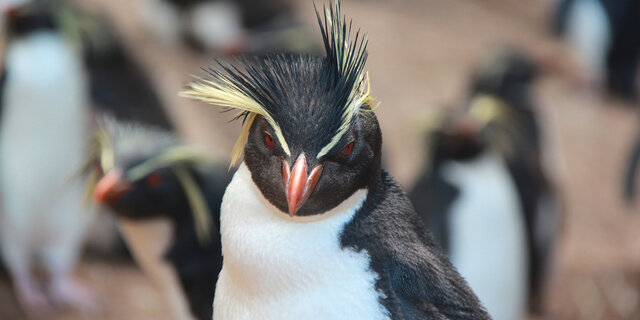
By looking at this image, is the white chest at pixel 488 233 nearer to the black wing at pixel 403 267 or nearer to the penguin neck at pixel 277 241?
the black wing at pixel 403 267

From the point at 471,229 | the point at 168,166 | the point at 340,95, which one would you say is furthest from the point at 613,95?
the point at 340,95

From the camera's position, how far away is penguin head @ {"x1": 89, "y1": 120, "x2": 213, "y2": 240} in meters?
2.91

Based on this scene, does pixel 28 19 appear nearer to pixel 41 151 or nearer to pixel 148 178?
pixel 41 151

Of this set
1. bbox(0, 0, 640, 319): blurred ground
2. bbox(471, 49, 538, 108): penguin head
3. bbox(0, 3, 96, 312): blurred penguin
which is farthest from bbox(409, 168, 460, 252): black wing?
bbox(0, 3, 96, 312): blurred penguin

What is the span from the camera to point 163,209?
116 inches

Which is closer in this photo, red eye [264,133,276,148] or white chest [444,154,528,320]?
red eye [264,133,276,148]

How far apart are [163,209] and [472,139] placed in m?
1.55

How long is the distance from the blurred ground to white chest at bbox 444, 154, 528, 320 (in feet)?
1.99

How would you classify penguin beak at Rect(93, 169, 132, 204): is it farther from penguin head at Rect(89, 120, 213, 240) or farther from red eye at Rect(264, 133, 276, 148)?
red eye at Rect(264, 133, 276, 148)

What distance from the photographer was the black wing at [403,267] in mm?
1751

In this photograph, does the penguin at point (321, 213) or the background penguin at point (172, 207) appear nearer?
the penguin at point (321, 213)

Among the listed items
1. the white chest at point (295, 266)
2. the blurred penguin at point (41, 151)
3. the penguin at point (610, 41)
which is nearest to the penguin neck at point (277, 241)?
the white chest at point (295, 266)

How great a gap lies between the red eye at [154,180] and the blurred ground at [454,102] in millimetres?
1528

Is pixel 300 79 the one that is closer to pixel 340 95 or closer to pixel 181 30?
pixel 340 95
